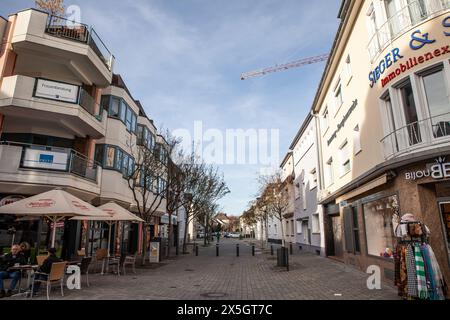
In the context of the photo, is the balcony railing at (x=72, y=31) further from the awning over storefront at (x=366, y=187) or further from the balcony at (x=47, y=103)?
the awning over storefront at (x=366, y=187)

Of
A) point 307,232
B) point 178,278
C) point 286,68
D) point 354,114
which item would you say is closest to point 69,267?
point 178,278

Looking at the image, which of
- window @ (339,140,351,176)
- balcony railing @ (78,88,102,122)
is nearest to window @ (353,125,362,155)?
window @ (339,140,351,176)

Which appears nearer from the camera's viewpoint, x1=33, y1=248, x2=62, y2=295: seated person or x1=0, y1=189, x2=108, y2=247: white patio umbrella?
x1=33, y1=248, x2=62, y2=295: seated person

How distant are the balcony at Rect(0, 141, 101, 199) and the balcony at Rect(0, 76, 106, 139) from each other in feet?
5.71

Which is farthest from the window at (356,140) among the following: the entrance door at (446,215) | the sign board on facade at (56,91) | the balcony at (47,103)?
the sign board on facade at (56,91)

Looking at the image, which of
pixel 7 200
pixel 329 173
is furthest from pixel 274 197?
pixel 7 200

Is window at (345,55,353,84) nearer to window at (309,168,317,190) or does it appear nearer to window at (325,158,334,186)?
window at (325,158,334,186)

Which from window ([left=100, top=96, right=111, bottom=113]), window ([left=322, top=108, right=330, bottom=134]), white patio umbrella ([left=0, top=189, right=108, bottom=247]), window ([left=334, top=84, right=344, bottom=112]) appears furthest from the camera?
window ([left=322, top=108, right=330, bottom=134])

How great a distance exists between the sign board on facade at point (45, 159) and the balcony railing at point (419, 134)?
14667mm

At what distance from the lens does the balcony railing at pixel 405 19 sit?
916 cm

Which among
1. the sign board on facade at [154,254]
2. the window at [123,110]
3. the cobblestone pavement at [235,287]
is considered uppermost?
the window at [123,110]

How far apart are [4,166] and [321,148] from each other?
19096 mm

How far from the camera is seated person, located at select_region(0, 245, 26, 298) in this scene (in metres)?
9.02

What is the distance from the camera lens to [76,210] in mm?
10250
